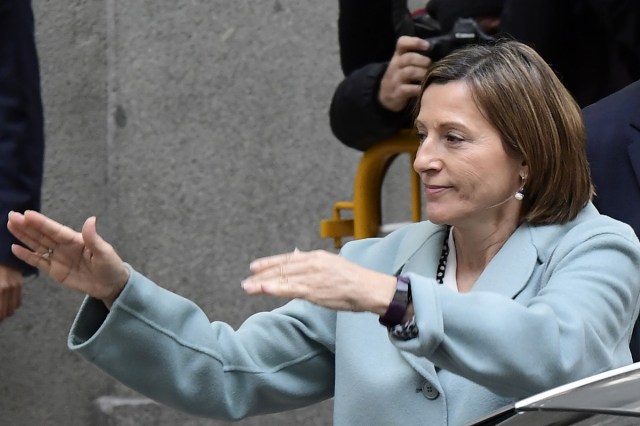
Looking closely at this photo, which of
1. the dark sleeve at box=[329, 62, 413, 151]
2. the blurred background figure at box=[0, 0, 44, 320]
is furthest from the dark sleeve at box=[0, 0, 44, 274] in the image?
the dark sleeve at box=[329, 62, 413, 151]

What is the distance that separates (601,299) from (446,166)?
1.34 feet

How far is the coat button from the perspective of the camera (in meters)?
2.85

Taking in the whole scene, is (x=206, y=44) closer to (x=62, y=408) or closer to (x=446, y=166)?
(x=62, y=408)

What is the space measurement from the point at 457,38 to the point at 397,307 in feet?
4.77

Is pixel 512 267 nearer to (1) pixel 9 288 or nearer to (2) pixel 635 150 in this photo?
(2) pixel 635 150

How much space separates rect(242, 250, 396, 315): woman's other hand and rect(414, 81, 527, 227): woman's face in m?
0.43

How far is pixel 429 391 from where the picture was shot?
9.36ft

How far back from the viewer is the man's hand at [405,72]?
12.6ft

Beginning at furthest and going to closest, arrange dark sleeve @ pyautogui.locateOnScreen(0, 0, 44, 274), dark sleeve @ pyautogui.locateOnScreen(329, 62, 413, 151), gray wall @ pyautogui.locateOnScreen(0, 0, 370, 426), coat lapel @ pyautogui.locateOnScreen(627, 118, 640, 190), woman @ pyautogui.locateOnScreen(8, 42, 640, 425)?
gray wall @ pyautogui.locateOnScreen(0, 0, 370, 426) < dark sleeve @ pyautogui.locateOnScreen(329, 62, 413, 151) < dark sleeve @ pyautogui.locateOnScreen(0, 0, 44, 274) < coat lapel @ pyautogui.locateOnScreen(627, 118, 640, 190) < woman @ pyautogui.locateOnScreen(8, 42, 640, 425)

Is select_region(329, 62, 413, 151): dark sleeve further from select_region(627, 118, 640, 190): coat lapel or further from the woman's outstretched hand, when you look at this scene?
the woman's outstretched hand

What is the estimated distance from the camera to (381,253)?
3.16 meters

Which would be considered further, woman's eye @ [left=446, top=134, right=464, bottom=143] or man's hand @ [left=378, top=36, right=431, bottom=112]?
man's hand @ [left=378, top=36, right=431, bottom=112]

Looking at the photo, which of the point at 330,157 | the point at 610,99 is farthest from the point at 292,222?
the point at 610,99

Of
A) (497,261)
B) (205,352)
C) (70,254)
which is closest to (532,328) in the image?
(497,261)
